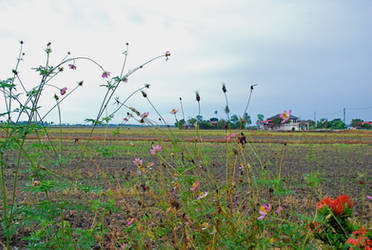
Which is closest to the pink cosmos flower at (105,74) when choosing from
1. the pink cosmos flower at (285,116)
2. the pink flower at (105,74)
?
the pink flower at (105,74)

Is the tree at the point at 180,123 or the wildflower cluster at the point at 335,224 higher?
the tree at the point at 180,123

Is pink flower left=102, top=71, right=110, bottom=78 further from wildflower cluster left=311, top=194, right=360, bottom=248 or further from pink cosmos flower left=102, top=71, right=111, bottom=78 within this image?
wildflower cluster left=311, top=194, right=360, bottom=248

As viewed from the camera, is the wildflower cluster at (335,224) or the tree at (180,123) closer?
the wildflower cluster at (335,224)

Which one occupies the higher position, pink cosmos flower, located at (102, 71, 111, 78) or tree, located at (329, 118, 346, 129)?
pink cosmos flower, located at (102, 71, 111, 78)

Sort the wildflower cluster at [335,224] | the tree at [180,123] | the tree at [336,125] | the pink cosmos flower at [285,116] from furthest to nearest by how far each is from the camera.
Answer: the tree at [336,125]
the tree at [180,123]
the wildflower cluster at [335,224]
the pink cosmos flower at [285,116]

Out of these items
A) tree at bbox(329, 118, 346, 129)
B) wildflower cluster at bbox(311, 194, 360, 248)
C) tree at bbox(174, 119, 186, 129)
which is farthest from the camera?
tree at bbox(329, 118, 346, 129)

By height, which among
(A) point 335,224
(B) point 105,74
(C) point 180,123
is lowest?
(A) point 335,224

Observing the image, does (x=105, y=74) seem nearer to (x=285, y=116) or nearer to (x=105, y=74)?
(x=105, y=74)

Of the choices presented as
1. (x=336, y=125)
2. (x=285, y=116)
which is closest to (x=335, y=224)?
(x=285, y=116)

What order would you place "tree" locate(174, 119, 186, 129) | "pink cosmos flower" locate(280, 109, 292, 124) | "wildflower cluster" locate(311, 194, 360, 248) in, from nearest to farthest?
"pink cosmos flower" locate(280, 109, 292, 124) < "wildflower cluster" locate(311, 194, 360, 248) < "tree" locate(174, 119, 186, 129)

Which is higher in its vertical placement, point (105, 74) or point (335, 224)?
point (105, 74)

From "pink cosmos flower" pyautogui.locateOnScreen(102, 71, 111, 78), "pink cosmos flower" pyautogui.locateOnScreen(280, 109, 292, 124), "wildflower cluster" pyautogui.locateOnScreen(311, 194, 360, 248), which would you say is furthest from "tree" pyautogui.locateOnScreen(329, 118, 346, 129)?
"pink cosmos flower" pyautogui.locateOnScreen(102, 71, 111, 78)

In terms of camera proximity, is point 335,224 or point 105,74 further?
point 105,74

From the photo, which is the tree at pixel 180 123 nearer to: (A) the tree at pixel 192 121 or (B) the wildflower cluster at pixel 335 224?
(A) the tree at pixel 192 121
